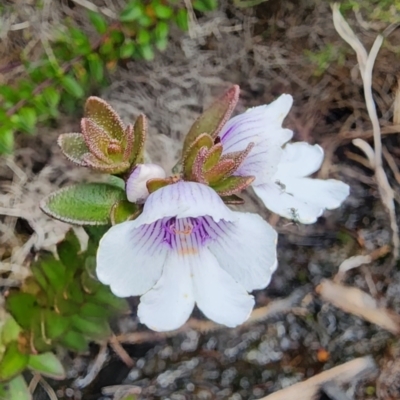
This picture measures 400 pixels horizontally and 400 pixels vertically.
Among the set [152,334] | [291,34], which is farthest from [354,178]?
[152,334]

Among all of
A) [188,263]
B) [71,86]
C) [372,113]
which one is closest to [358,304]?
[372,113]

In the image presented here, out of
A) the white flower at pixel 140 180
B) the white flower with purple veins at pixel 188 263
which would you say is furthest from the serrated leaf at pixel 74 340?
the white flower at pixel 140 180

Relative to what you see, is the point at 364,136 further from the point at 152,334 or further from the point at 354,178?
the point at 152,334

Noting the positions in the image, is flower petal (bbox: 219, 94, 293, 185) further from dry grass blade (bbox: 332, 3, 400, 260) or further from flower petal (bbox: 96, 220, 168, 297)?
dry grass blade (bbox: 332, 3, 400, 260)

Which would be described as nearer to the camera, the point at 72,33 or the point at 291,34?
the point at 72,33

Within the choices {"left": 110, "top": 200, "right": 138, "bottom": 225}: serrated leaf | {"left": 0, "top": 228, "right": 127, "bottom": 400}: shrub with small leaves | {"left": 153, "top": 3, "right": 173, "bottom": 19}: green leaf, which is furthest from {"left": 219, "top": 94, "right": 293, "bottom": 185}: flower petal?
{"left": 153, "top": 3, "right": 173, "bottom": 19}: green leaf

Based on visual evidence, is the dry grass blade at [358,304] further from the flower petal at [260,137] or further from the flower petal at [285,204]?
the flower petal at [260,137]

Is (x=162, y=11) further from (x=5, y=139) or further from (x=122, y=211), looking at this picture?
(x=122, y=211)
